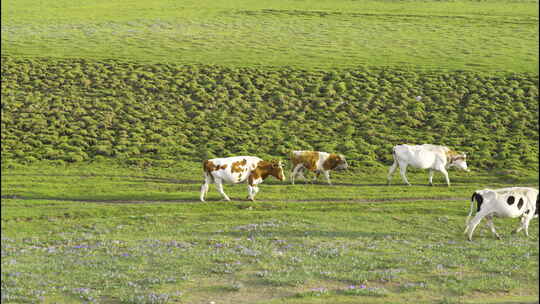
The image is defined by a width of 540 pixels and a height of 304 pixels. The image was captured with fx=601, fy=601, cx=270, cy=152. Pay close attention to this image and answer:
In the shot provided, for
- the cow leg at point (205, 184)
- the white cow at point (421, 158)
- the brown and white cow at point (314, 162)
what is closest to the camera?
the cow leg at point (205, 184)

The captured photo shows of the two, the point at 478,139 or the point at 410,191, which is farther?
the point at 478,139

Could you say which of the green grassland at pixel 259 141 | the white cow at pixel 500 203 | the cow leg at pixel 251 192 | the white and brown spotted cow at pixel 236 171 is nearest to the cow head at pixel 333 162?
the green grassland at pixel 259 141

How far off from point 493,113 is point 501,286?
51224 mm

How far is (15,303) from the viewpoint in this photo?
57.2 feet

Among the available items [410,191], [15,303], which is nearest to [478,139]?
[410,191]

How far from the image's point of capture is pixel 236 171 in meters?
35.6

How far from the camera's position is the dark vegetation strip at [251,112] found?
55156 mm

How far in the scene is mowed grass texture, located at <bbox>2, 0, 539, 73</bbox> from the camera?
85.1 meters

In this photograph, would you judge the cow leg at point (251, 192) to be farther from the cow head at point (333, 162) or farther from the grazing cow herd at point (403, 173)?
the cow head at point (333, 162)

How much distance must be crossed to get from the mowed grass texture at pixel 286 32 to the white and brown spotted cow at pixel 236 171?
45970mm

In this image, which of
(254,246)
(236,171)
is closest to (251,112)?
(236,171)

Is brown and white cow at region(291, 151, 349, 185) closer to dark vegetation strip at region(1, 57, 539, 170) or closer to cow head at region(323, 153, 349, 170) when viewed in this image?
cow head at region(323, 153, 349, 170)

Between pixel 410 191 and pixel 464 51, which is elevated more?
pixel 464 51

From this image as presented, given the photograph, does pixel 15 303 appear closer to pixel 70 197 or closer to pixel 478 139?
pixel 70 197
